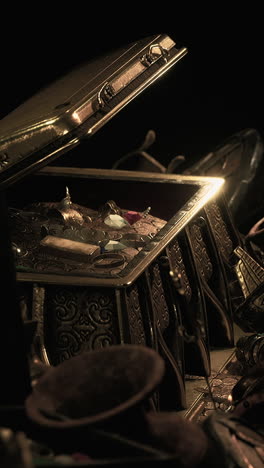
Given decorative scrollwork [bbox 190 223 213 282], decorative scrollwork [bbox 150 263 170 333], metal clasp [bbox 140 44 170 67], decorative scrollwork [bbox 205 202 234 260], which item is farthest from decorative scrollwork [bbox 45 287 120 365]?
metal clasp [bbox 140 44 170 67]

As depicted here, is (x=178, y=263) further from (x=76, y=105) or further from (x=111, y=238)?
(x=76, y=105)

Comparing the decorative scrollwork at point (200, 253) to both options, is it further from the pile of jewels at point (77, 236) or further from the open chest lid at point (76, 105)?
the open chest lid at point (76, 105)

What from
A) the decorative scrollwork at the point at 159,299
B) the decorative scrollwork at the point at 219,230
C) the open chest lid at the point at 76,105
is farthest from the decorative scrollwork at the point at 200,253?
the open chest lid at the point at 76,105

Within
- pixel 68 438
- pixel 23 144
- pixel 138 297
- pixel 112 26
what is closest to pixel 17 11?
pixel 112 26

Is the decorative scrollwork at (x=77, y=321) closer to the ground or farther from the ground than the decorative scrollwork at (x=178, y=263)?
closer to the ground

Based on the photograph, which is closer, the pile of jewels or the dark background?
the pile of jewels

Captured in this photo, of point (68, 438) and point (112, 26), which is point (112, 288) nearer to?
point (68, 438)

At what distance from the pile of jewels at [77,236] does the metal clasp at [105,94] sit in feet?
2.37

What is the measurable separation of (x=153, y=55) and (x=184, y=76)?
3.17m

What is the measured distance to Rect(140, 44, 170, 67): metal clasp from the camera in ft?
19.3

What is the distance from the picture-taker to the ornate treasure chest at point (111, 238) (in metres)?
4.65

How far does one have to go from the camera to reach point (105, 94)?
548cm

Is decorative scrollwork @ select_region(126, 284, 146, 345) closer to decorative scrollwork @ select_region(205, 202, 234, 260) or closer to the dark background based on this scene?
decorative scrollwork @ select_region(205, 202, 234, 260)

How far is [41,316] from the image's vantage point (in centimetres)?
465
